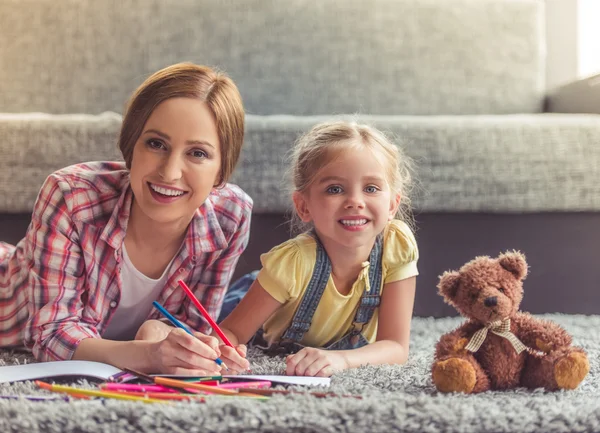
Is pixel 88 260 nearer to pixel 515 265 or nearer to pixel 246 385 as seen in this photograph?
pixel 246 385

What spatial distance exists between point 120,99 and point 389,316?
3.50 ft

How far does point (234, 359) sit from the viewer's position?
0.88 m

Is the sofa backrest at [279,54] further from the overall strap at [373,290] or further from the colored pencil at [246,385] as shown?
the colored pencil at [246,385]

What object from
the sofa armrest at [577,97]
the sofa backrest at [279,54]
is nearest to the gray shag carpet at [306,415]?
the sofa armrest at [577,97]

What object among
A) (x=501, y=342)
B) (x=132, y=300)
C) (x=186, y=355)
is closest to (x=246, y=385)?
(x=186, y=355)

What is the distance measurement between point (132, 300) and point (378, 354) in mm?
422

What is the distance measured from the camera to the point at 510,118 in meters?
1.45

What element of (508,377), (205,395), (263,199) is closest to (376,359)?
(508,377)

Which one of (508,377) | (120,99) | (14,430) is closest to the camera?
(14,430)

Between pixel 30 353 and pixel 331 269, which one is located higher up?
pixel 331 269

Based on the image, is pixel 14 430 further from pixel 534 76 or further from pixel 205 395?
pixel 534 76

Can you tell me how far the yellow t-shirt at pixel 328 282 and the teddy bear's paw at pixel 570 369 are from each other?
0.34 m

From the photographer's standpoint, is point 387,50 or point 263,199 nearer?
point 263,199

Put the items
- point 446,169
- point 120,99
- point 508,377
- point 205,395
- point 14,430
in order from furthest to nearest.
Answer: point 120,99 → point 446,169 → point 508,377 → point 205,395 → point 14,430
